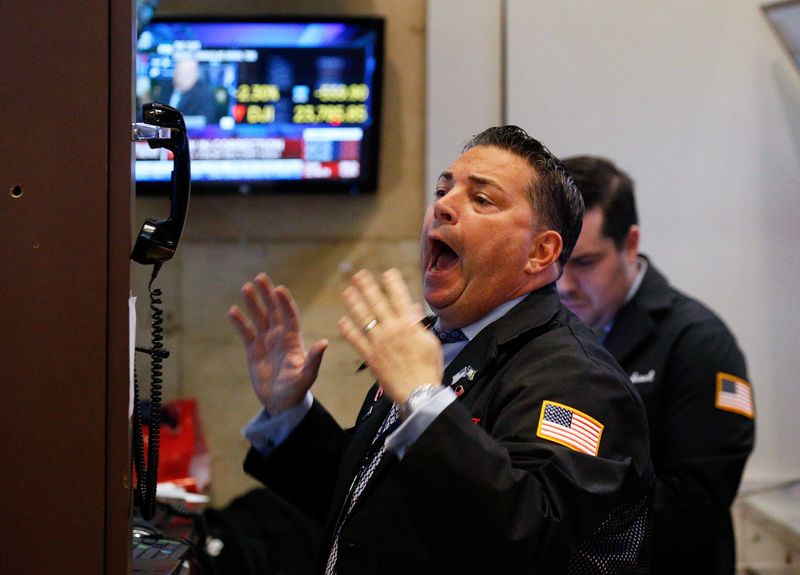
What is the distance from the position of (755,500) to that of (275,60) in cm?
230

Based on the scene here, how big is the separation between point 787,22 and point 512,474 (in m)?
2.72

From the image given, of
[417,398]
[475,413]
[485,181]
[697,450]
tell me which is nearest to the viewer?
[417,398]

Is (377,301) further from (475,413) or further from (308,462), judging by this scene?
(308,462)

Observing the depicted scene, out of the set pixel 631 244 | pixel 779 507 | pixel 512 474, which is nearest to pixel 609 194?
pixel 631 244

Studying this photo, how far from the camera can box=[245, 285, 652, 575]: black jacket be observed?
120cm

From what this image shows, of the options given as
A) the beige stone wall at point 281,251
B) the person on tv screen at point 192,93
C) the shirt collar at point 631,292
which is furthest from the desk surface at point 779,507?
the person on tv screen at point 192,93

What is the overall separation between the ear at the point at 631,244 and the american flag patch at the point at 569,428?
128 centimetres

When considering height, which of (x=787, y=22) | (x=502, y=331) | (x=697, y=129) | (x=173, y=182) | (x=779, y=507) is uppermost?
(x=787, y=22)

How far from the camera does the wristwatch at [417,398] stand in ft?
4.05

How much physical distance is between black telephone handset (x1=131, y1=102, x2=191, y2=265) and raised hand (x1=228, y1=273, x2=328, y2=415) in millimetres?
347

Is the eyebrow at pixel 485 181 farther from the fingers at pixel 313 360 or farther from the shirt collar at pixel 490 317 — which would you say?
the fingers at pixel 313 360

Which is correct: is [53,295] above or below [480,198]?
below

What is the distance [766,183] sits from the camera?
3.60 m

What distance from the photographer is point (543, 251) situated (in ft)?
5.22
